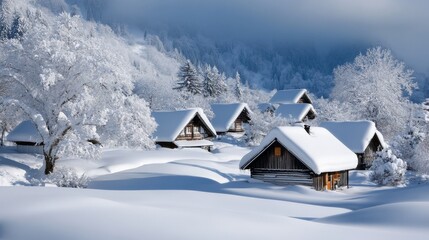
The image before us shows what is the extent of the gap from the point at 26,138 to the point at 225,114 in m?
34.0

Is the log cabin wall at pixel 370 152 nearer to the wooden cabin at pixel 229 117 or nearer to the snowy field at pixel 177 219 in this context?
the wooden cabin at pixel 229 117

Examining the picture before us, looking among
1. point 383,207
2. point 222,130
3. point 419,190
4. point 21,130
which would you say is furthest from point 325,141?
point 222,130

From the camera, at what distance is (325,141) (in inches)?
1358

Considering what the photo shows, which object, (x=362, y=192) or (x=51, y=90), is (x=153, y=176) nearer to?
(x=51, y=90)

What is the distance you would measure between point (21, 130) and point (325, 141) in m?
25.9

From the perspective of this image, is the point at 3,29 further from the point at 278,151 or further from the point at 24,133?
the point at 278,151

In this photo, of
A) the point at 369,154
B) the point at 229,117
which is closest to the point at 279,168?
the point at 369,154

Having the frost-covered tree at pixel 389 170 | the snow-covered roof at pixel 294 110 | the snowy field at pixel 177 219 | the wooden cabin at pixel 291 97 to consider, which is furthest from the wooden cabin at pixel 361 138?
the wooden cabin at pixel 291 97

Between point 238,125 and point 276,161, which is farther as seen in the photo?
point 238,125

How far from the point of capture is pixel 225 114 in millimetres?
Answer: 70688

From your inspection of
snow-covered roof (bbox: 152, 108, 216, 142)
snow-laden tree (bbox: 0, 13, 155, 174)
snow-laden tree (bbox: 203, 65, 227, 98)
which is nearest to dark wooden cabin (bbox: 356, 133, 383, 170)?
snow-covered roof (bbox: 152, 108, 216, 142)

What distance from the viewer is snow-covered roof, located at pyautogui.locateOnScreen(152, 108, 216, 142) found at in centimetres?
5106

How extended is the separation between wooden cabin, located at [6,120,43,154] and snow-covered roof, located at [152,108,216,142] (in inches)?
482

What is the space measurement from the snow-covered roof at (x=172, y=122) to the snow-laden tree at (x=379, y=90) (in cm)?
2345
